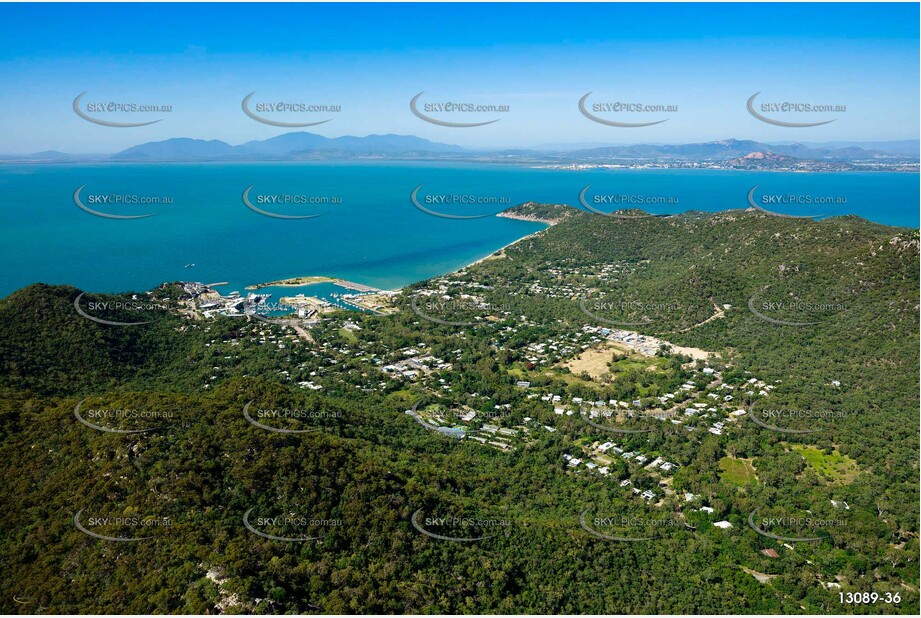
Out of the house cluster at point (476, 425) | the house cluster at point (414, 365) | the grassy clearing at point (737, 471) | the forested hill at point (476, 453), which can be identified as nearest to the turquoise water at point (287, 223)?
the house cluster at point (414, 365)

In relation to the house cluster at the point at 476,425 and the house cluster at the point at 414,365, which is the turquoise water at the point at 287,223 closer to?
the house cluster at the point at 414,365

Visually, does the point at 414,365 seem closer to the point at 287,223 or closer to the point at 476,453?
the point at 476,453

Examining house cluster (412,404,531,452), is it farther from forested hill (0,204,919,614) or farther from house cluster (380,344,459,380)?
house cluster (380,344,459,380)

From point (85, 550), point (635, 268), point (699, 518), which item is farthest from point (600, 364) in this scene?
point (85, 550)

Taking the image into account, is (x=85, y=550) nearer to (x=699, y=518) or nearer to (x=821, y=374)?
(x=699, y=518)

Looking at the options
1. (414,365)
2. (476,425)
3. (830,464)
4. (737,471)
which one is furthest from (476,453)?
(830,464)
